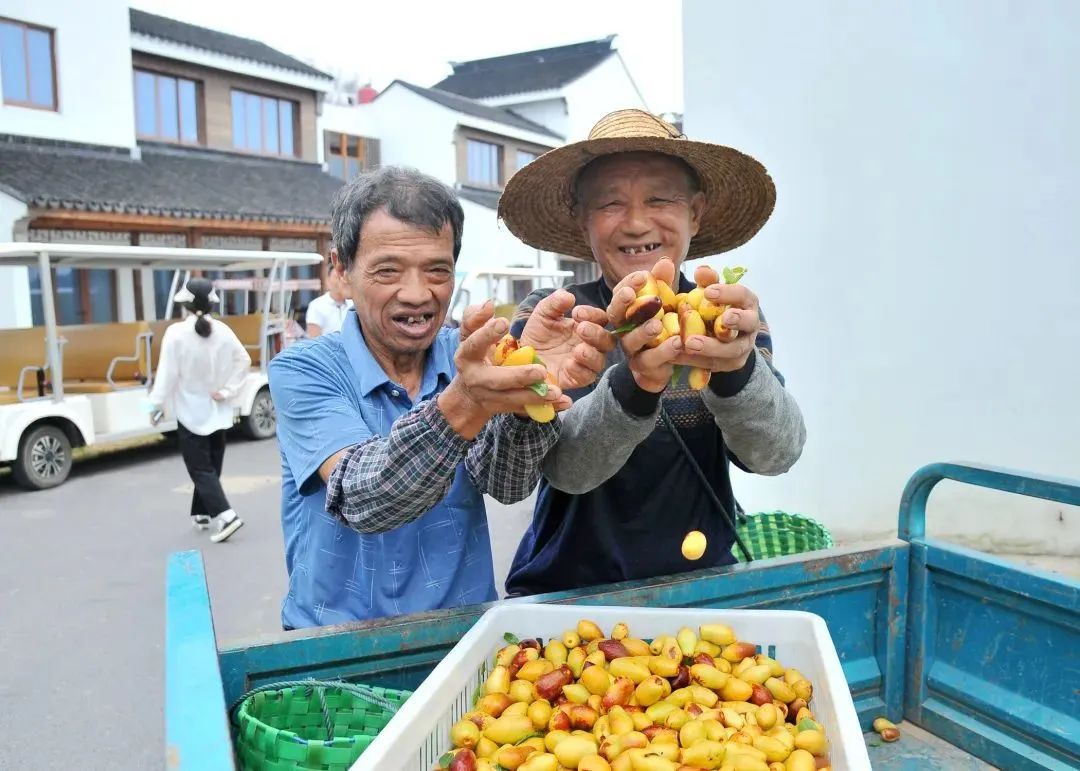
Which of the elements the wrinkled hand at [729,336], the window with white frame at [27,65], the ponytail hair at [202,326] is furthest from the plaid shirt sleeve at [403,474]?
the window with white frame at [27,65]

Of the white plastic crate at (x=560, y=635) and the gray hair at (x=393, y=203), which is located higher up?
the gray hair at (x=393, y=203)

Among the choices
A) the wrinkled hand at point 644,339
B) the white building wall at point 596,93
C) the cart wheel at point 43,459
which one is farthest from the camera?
the white building wall at point 596,93

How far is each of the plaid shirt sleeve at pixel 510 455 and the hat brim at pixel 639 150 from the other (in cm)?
68

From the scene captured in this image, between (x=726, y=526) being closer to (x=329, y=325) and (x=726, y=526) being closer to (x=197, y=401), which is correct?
(x=197, y=401)

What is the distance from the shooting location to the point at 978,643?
1950 mm

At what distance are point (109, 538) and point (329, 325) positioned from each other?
3467 mm

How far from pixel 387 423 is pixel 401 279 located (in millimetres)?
308

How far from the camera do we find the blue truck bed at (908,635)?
1.58 meters

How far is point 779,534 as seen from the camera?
10.6 ft

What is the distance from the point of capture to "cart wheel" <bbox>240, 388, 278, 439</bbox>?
11.0 meters

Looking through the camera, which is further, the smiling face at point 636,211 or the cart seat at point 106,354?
the cart seat at point 106,354

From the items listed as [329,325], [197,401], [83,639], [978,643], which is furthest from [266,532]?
[978,643]

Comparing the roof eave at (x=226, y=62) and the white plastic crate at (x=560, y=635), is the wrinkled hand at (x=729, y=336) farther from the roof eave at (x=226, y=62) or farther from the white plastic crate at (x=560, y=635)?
the roof eave at (x=226, y=62)

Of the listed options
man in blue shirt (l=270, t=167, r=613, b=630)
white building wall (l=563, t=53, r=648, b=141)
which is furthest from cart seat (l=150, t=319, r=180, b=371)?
white building wall (l=563, t=53, r=648, b=141)
